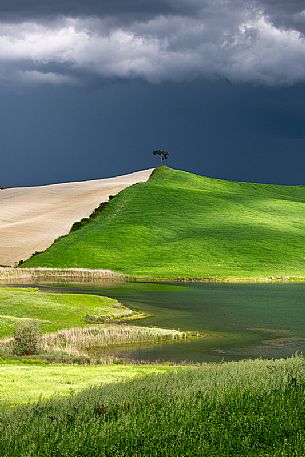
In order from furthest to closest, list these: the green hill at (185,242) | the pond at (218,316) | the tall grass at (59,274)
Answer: the green hill at (185,242) → the tall grass at (59,274) → the pond at (218,316)

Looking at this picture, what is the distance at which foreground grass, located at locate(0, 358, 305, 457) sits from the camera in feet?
49.4

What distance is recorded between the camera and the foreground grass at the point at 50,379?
2570 centimetres

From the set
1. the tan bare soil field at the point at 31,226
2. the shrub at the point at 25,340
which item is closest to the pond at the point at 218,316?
the shrub at the point at 25,340

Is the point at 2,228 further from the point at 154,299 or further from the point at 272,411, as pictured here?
the point at 272,411

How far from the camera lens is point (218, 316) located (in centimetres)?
7162

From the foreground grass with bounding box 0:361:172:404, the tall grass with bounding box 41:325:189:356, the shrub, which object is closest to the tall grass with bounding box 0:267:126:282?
the tall grass with bounding box 41:325:189:356

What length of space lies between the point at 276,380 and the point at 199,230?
151 meters

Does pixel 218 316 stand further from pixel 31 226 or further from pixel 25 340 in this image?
pixel 31 226

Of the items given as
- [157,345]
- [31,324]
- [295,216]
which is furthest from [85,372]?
[295,216]

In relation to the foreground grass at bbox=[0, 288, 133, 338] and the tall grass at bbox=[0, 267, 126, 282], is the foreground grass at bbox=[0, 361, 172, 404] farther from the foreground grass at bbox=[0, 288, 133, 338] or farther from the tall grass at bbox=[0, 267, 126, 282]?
the tall grass at bbox=[0, 267, 126, 282]

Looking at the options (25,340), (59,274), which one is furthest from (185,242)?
(25,340)

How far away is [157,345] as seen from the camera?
172 feet

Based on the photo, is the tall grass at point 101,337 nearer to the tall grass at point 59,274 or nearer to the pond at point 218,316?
the pond at point 218,316

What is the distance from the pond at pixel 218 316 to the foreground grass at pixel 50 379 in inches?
496
